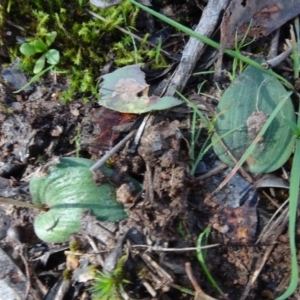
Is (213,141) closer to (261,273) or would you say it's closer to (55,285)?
(261,273)

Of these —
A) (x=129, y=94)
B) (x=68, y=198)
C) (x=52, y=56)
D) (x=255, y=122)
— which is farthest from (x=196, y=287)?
(x=52, y=56)

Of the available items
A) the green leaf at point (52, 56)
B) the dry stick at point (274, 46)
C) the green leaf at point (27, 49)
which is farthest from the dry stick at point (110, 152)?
Answer: the dry stick at point (274, 46)

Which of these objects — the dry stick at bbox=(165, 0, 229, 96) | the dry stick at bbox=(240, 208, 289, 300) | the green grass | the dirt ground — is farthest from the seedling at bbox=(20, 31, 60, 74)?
the dry stick at bbox=(240, 208, 289, 300)

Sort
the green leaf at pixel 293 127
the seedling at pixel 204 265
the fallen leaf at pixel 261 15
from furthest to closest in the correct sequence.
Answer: the fallen leaf at pixel 261 15
the green leaf at pixel 293 127
the seedling at pixel 204 265

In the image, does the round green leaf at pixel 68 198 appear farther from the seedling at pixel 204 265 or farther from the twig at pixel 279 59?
the twig at pixel 279 59

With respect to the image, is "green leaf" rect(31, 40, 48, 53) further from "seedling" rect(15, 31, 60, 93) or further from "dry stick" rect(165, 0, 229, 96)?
"dry stick" rect(165, 0, 229, 96)

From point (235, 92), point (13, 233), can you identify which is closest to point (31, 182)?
point (13, 233)
